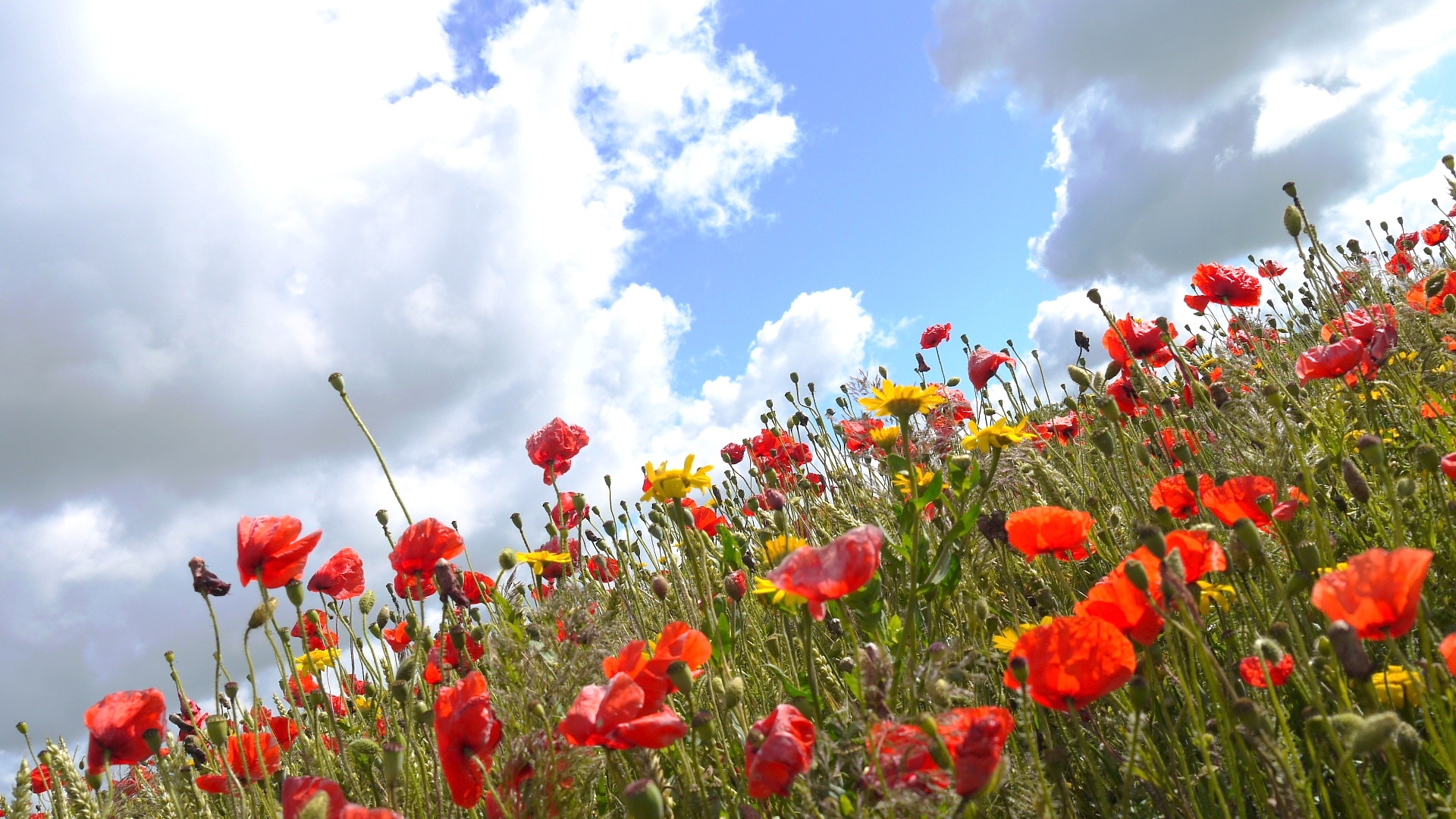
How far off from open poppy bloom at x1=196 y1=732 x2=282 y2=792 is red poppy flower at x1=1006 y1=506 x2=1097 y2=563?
2.05m

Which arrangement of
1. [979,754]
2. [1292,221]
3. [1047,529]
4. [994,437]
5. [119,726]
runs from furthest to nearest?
[1292,221]
[994,437]
[119,726]
[1047,529]
[979,754]

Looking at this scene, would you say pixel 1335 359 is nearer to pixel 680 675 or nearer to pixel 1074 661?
pixel 1074 661

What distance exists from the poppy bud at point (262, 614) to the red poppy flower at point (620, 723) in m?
1.15

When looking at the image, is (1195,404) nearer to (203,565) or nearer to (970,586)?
(970,586)

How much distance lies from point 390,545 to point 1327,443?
328 cm

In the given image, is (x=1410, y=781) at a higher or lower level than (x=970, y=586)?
lower

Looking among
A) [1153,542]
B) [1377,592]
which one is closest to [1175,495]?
[1153,542]

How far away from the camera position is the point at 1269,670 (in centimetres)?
145

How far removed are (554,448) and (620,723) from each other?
2.03m

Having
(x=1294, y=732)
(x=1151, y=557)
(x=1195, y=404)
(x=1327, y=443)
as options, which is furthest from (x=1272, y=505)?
(x=1195, y=404)

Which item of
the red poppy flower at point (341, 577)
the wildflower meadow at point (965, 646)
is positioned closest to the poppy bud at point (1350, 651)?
the wildflower meadow at point (965, 646)

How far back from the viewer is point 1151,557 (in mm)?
1424

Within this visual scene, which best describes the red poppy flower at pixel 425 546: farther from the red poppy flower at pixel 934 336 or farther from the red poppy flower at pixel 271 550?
the red poppy flower at pixel 934 336

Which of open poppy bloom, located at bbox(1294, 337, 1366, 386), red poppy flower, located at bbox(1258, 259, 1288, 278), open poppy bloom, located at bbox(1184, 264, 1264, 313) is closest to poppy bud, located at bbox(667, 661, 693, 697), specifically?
open poppy bloom, located at bbox(1294, 337, 1366, 386)
